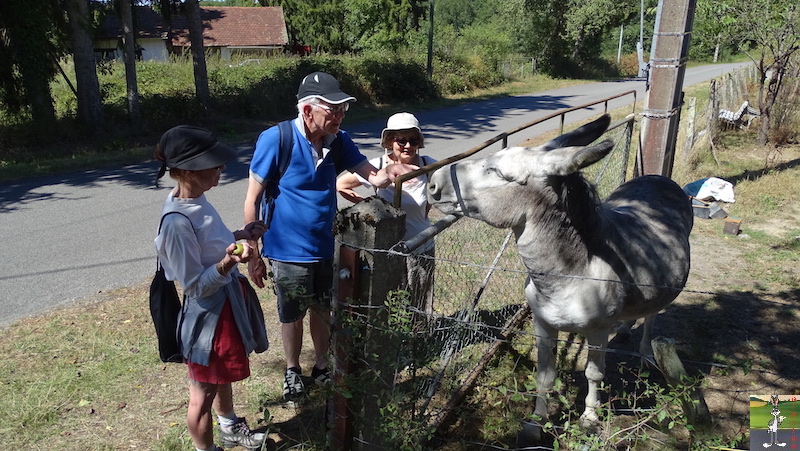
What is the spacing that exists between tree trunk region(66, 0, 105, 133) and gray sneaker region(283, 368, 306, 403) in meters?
11.6

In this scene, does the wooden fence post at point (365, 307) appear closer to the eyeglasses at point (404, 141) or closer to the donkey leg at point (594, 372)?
the eyeglasses at point (404, 141)

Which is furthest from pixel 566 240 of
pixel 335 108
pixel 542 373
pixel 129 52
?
pixel 129 52

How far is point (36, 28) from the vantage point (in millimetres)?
11938

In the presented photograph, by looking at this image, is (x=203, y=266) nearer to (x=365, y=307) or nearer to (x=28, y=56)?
(x=365, y=307)

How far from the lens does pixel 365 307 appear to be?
7.70 ft

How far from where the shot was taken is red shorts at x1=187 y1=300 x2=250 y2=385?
2.58m

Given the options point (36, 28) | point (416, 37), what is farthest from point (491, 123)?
point (416, 37)

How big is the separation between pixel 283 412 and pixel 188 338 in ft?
3.72

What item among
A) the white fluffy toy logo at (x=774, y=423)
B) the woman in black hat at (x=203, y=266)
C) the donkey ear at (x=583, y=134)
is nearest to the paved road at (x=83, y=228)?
the woman in black hat at (x=203, y=266)

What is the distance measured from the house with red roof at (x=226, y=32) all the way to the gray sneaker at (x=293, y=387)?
1330 inches

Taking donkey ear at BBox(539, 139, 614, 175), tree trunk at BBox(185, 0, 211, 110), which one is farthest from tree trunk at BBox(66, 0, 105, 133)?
donkey ear at BBox(539, 139, 614, 175)

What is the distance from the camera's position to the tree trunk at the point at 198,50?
14547 mm

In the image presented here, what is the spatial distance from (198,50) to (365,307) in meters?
14.2

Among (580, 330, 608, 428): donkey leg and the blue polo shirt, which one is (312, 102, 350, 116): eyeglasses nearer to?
the blue polo shirt
